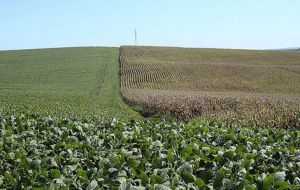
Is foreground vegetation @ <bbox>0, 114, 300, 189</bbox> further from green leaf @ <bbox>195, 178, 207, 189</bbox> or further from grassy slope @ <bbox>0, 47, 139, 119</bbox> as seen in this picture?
grassy slope @ <bbox>0, 47, 139, 119</bbox>

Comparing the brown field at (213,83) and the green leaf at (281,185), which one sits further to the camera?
the brown field at (213,83)

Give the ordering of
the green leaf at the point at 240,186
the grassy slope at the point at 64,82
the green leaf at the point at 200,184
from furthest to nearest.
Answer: the grassy slope at the point at 64,82, the green leaf at the point at 200,184, the green leaf at the point at 240,186

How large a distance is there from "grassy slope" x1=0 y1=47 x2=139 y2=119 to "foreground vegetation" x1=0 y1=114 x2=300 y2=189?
14875 mm

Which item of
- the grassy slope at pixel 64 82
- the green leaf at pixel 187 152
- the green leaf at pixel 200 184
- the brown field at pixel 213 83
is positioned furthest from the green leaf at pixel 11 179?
the brown field at pixel 213 83

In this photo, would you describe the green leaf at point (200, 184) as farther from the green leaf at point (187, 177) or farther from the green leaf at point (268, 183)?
the green leaf at point (268, 183)

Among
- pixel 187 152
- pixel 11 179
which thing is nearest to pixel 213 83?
pixel 187 152

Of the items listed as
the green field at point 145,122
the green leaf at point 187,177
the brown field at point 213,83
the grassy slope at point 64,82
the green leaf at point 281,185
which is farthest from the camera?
the brown field at point 213,83

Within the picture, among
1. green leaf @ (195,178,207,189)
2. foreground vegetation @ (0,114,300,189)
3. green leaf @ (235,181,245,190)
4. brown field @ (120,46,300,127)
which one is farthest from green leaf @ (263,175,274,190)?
brown field @ (120,46,300,127)

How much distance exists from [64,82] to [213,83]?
15482mm

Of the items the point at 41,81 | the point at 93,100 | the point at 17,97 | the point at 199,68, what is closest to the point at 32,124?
the point at 93,100

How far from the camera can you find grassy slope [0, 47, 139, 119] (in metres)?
27.5

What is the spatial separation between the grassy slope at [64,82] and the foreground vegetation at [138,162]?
48.8 feet

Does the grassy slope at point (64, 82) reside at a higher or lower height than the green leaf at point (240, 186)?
lower

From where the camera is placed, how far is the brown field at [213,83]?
1087 inches
